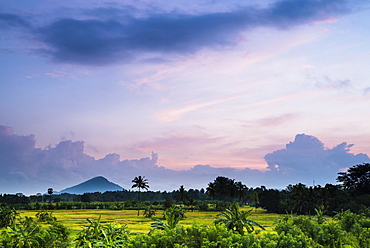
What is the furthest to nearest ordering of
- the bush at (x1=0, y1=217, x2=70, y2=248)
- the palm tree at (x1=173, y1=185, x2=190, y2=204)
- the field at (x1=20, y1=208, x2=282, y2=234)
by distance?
1. the palm tree at (x1=173, y1=185, x2=190, y2=204)
2. the field at (x1=20, y1=208, x2=282, y2=234)
3. the bush at (x1=0, y1=217, x2=70, y2=248)

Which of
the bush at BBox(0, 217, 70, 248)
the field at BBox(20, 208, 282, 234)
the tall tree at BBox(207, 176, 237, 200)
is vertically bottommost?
the field at BBox(20, 208, 282, 234)

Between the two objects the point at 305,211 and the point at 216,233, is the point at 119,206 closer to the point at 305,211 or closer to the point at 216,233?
the point at 305,211

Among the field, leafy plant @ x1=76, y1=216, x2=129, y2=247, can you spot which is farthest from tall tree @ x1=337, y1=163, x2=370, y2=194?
leafy plant @ x1=76, y1=216, x2=129, y2=247

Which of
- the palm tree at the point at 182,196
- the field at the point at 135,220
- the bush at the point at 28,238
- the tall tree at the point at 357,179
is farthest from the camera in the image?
the palm tree at the point at 182,196

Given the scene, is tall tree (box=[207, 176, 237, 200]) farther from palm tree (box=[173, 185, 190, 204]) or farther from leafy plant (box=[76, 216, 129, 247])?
leafy plant (box=[76, 216, 129, 247])

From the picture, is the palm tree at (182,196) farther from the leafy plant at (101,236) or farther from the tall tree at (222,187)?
the leafy plant at (101,236)

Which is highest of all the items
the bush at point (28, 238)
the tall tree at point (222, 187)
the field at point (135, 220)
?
the tall tree at point (222, 187)

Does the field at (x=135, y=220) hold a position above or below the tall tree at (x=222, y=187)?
below

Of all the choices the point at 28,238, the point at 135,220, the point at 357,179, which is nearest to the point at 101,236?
the point at 28,238

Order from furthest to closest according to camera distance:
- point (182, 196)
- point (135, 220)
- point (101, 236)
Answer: point (182, 196)
point (135, 220)
point (101, 236)

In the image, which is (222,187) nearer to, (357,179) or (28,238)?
(357,179)

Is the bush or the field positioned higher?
the bush

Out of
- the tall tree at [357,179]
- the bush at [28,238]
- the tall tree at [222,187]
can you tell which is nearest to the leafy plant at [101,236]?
the bush at [28,238]

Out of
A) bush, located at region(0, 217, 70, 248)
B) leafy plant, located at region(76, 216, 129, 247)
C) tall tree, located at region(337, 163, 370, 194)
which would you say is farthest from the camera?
tall tree, located at region(337, 163, 370, 194)
